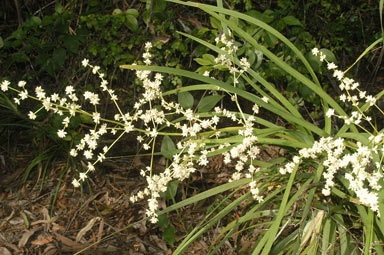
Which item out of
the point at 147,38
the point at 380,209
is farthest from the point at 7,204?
the point at 380,209

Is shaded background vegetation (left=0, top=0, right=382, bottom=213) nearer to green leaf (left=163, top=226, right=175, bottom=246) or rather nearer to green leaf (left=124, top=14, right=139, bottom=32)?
green leaf (left=124, top=14, right=139, bottom=32)

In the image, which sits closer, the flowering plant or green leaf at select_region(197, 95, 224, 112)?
the flowering plant

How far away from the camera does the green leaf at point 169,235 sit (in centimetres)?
268

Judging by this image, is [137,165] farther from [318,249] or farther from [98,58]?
[318,249]

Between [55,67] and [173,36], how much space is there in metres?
0.90

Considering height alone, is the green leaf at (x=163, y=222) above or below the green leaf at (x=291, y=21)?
below

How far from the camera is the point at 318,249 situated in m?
2.04

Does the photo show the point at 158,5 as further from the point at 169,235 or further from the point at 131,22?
the point at 169,235

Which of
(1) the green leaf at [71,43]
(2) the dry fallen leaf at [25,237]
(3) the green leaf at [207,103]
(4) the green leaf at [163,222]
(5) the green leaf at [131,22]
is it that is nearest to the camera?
(3) the green leaf at [207,103]

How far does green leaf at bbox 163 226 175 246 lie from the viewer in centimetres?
268

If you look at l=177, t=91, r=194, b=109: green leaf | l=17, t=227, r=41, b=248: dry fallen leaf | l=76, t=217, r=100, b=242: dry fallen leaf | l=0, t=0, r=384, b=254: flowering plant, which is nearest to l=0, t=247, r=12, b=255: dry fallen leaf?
l=17, t=227, r=41, b=248: dry fallen leaf

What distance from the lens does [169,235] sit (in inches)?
106

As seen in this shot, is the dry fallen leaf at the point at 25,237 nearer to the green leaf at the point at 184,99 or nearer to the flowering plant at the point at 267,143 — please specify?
the flowering plant at the point at 267,143

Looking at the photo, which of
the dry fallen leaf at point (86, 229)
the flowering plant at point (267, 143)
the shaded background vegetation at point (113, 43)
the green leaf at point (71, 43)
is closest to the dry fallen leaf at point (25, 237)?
the dry fallen leaf at point (86, 229)
